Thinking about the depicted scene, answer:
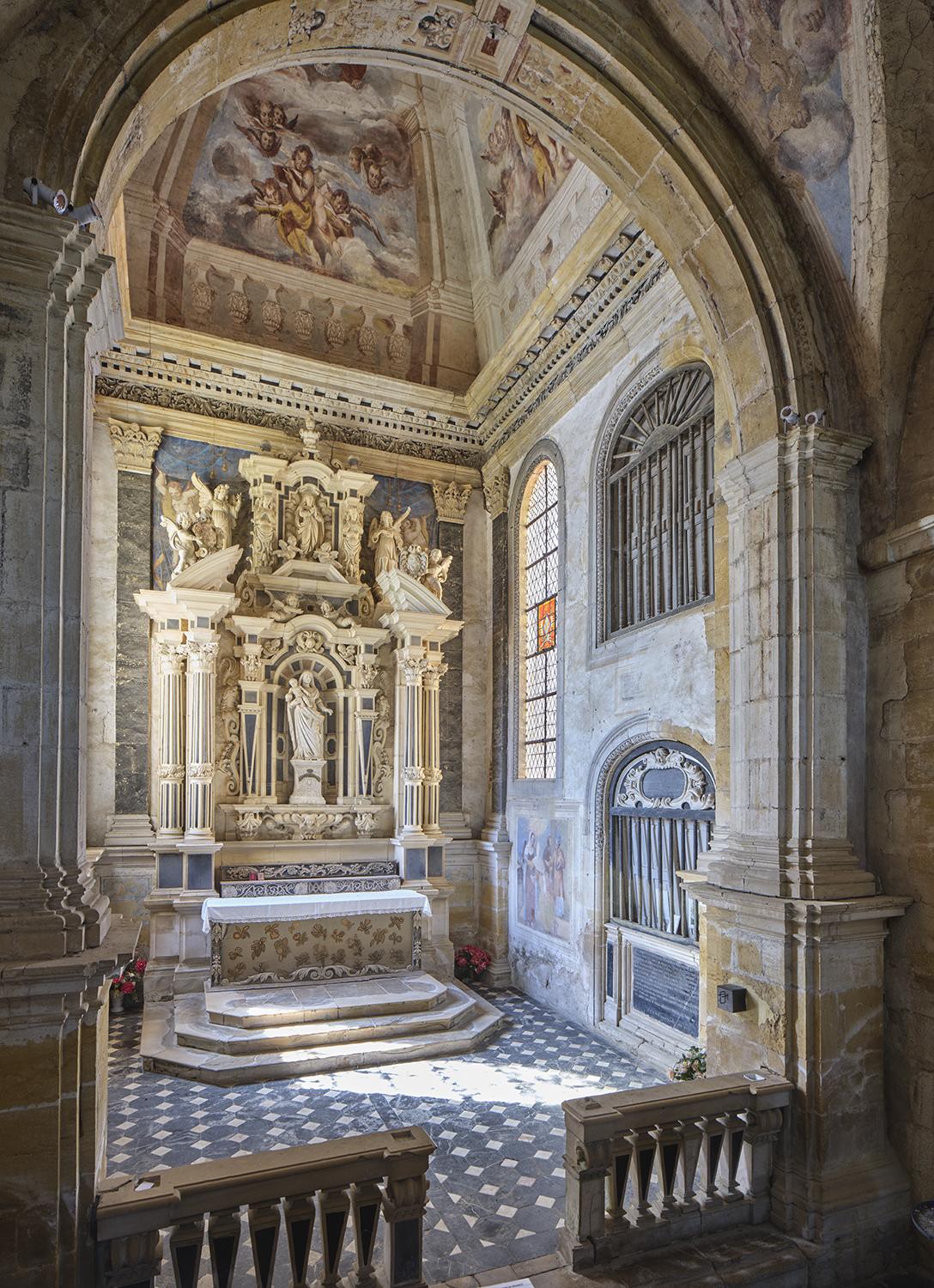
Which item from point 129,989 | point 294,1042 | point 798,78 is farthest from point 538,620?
point 798,78

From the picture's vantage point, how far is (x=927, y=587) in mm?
4605

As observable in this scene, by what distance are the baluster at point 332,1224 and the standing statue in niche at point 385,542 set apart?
8702 millimetres

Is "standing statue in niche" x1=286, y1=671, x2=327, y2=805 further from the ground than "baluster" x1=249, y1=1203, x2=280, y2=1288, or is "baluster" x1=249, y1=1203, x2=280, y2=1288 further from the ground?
"standing statue in niche" x1=286, y1=671, x2=327, y2=805

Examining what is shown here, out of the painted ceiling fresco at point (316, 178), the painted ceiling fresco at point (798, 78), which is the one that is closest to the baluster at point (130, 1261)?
the painted ceiling fresco at point (798, 78)

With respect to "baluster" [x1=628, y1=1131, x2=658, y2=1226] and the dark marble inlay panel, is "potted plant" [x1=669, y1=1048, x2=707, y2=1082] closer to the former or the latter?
"baluster" [x1=628, y1=1131, x2=658, y2=1226]

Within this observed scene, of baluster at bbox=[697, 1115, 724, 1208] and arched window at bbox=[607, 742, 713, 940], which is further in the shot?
arched window at bbox=[607, 742, 713, 940]

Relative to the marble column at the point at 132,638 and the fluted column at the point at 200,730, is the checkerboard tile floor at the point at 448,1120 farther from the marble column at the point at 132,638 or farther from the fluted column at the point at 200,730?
the marble column at the point at 132,638

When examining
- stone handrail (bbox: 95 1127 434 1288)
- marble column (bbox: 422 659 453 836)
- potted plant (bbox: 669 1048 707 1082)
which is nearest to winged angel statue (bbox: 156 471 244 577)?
marble column (bbox: 422 659 453 836)

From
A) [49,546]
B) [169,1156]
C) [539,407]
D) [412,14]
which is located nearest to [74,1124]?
[49,546]

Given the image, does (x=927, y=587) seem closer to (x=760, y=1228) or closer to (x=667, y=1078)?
(x=760, y=1228)

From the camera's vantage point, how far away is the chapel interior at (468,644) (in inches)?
134

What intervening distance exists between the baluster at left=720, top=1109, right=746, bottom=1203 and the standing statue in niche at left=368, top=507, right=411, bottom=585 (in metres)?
8.40

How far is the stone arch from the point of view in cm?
441

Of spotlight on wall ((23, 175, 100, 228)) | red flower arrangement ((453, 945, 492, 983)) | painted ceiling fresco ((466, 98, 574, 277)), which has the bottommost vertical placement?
red flower arrangement ((453, 945, 492, 983))
